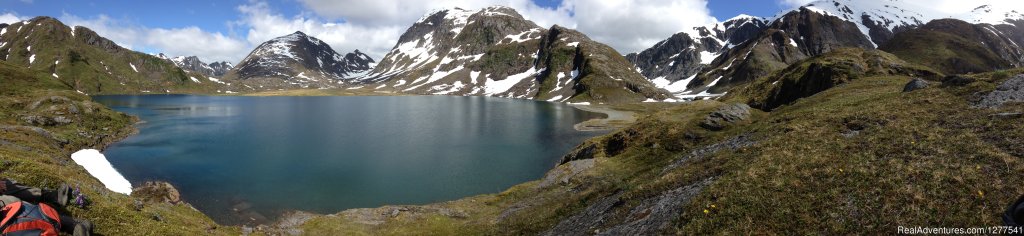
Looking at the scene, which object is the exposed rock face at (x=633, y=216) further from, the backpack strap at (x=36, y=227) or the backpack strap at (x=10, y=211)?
the backpack strap at (x=10, y=211)

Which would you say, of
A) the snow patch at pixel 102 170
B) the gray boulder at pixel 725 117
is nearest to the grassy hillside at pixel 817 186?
the gray boulder at pixel 725 117

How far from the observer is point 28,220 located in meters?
16.5

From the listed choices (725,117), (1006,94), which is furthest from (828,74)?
(1006,94)

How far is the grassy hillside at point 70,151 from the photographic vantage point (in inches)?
972

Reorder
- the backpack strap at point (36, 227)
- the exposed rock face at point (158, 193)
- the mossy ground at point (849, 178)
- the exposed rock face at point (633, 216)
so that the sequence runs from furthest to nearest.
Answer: the exposed rock face at point (158, 193), the exposed rock face at point (633, 216), the mossy ground at point (849, 178), the backpack strap at point (36, 227)

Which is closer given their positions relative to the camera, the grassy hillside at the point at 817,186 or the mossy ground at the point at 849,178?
the mossy ground at the point at 849,178

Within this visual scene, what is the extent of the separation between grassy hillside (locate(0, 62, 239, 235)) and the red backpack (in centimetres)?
431

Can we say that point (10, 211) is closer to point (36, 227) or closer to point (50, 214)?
point (36, 227)

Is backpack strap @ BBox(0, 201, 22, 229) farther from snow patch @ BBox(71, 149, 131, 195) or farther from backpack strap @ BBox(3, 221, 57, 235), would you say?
snow patch @ BBox(71, 149, 131, 195)

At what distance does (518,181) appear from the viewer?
67.2m

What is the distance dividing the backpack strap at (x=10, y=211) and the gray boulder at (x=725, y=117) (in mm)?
55053

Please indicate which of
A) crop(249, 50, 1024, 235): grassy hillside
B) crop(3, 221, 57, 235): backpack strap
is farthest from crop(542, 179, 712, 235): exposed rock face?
crop(3, 221, 57, 235): backpack strap

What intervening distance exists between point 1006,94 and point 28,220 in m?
52.9

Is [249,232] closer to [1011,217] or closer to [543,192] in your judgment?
[543,192]
